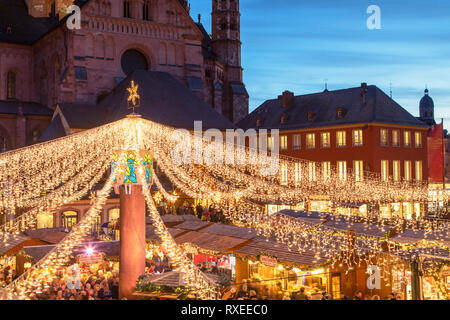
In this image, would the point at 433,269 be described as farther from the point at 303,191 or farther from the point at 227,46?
the point at 227,46

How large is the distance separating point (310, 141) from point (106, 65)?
20.0 meters

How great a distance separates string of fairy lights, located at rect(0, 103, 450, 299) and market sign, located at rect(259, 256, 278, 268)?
3.08ft

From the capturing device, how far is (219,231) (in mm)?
21906

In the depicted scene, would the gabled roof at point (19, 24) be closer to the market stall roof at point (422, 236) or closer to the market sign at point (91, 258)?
the market sign at point (91, 258)

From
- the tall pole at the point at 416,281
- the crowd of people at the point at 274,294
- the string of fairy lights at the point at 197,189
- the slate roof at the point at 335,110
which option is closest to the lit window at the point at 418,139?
the slate roof at the point at 335,110

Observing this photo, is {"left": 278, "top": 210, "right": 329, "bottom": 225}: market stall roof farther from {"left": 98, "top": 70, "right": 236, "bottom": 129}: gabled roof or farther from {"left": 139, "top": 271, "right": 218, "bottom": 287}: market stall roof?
{"left": 98, "top": 70, "right": 236, "bottom": 129}: gabled roof

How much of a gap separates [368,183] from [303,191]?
5160 millimetres

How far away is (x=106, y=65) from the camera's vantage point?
4909 cm

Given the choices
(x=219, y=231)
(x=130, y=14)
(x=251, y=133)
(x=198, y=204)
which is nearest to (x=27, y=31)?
(x=130, y=14)

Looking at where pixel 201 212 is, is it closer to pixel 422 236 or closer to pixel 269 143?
pixel 269 143

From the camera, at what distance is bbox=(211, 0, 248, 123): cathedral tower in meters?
57.5

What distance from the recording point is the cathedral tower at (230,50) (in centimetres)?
5753

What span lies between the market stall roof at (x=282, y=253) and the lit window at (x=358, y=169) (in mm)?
25709

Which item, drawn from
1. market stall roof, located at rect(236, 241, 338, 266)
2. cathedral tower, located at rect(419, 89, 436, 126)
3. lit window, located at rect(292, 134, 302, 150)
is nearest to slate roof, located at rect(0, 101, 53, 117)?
lit window, located at rect(292, 134, 302, 150)
